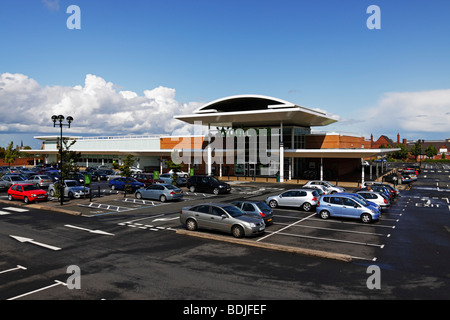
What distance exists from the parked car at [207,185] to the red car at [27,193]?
13.4m

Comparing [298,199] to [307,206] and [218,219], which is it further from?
[218,219]

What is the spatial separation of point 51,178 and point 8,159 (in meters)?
43.3

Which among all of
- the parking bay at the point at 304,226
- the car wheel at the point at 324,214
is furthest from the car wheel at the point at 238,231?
the car wheel at the point at 324,214

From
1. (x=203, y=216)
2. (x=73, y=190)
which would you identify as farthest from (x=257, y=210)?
(x=73, y=190)

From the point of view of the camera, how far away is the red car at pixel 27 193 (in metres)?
26.9

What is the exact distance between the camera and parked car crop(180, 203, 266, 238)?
15.7m

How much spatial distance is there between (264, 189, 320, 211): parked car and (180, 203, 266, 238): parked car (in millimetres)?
7855

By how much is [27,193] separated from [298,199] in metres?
21.0

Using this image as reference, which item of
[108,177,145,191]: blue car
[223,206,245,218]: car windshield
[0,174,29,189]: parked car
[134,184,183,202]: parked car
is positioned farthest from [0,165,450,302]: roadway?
[0,174,29,189]: parked car

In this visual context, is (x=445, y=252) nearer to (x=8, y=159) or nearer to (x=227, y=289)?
(x=227, y=289)

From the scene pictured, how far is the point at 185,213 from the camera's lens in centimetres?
1742

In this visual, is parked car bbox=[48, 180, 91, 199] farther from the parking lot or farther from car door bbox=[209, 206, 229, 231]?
car door bbox=[209, 206, 229, 231]

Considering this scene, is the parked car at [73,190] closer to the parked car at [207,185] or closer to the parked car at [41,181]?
the parked car at [41,181]

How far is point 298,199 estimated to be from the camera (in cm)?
2370
